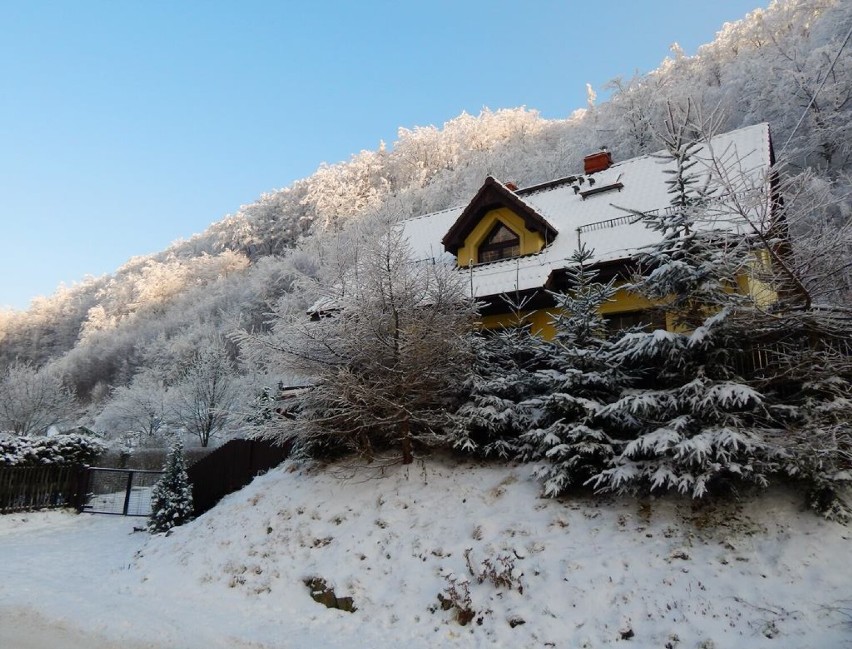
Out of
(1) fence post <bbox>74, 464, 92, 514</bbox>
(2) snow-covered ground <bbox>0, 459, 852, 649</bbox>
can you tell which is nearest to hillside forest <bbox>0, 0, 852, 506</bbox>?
(2) snow-covered ground <bbox>0, 459, 852, 649</bbox>

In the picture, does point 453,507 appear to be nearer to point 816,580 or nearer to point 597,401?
point 597,401

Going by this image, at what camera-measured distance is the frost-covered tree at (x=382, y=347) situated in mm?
9844

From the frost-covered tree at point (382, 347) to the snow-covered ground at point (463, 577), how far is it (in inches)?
47.6

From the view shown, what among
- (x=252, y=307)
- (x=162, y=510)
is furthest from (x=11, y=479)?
(x=252, y=307)

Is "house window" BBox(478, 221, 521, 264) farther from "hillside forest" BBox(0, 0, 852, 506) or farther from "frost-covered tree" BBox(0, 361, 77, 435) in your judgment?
"frost-covered tree" BBox(0, 361, 77, 435)

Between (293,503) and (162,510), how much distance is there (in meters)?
4.49

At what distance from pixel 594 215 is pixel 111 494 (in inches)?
688

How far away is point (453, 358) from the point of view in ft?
34.0

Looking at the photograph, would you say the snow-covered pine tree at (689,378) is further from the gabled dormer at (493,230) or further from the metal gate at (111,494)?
the metal gate at (111,494)

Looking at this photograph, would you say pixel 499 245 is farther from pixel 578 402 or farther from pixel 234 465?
pixel 234 465

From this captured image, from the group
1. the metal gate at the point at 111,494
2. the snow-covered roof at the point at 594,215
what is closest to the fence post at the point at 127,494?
the metal gate at the point at 111,494

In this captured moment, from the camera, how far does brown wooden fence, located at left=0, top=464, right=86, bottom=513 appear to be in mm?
15039

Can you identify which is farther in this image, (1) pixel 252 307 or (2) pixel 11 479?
(1) pixel 252 307

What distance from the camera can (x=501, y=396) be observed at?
1025cm
